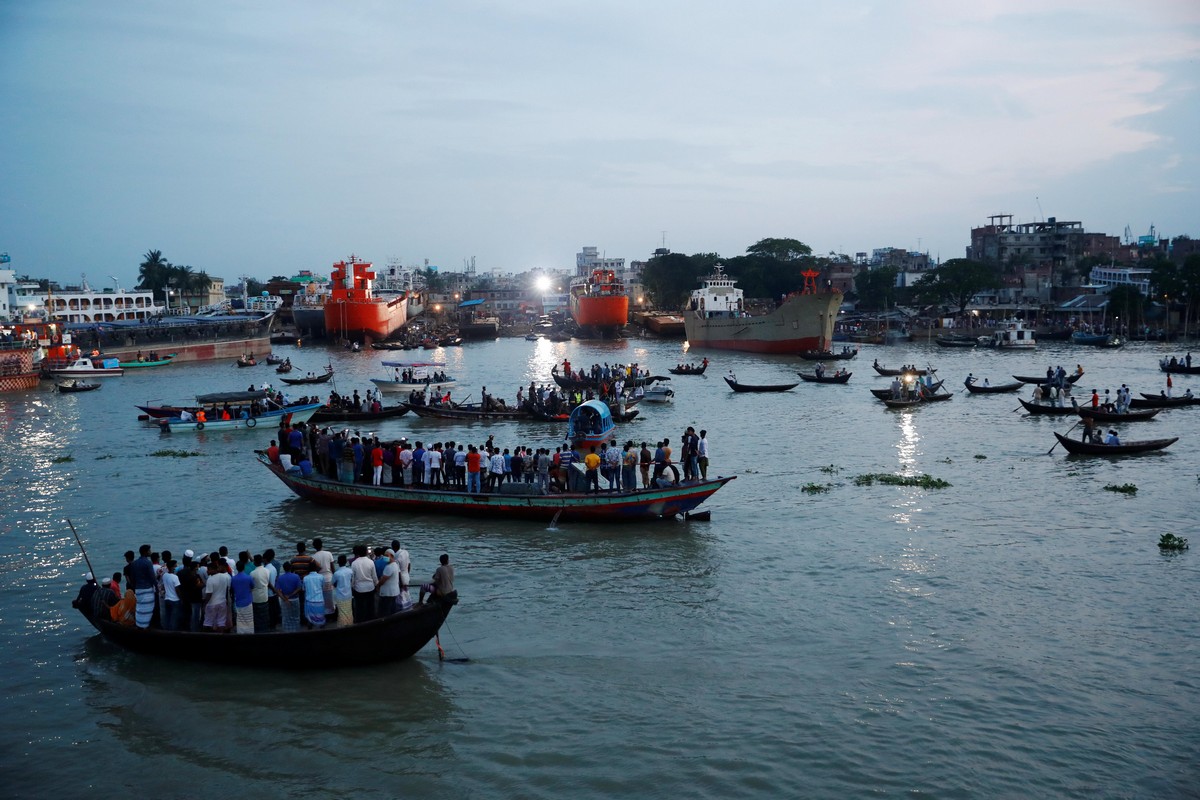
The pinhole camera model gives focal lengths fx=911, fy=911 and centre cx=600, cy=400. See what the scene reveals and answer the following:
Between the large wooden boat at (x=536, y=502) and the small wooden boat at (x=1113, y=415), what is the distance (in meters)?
17.5

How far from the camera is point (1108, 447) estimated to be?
2538 cm

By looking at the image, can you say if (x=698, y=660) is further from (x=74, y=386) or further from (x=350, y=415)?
(x=74, y=386)

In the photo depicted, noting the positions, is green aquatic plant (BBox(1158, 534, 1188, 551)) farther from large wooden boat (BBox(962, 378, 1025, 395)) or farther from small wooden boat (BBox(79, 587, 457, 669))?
large wooden boat (BBox(962, 378, 1025, 395))

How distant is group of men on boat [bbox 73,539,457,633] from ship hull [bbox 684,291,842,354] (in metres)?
56.3

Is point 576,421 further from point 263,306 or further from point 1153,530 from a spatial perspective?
point 263,306

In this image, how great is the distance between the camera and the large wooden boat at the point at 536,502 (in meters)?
18.1

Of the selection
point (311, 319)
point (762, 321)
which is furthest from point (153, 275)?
point (762, 321)

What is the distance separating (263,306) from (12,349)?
58.7 m

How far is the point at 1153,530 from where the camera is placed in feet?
59.7

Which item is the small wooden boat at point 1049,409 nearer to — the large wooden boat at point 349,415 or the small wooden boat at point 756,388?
the small wooden boat at point 756,388

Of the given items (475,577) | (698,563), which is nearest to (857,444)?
(698,563)

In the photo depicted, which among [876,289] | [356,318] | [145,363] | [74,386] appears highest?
[876,289]

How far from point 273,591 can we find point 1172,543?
15728mm

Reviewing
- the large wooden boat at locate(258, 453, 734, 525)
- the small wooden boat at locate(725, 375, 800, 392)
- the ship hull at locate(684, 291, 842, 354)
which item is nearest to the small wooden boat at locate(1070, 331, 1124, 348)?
the ship hull at locate(684, 291, 842, 354)
